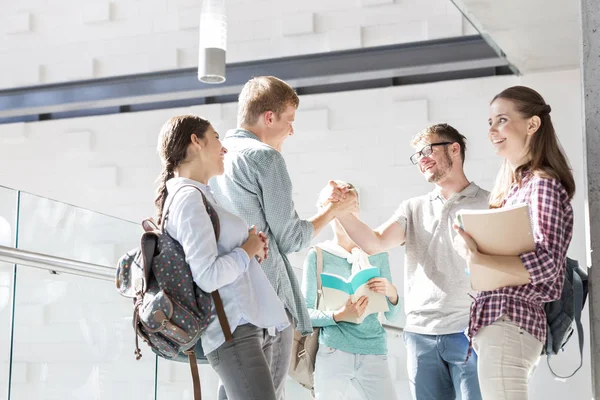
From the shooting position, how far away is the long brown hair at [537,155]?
7.13 feet

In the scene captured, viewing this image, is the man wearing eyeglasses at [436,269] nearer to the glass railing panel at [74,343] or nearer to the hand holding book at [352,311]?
the hand holding book at [352,311]

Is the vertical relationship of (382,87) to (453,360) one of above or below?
above

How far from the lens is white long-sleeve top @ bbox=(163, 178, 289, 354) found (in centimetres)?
197

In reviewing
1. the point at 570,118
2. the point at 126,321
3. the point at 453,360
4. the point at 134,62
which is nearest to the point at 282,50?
the point at 134,62

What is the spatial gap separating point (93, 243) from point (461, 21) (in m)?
3.15

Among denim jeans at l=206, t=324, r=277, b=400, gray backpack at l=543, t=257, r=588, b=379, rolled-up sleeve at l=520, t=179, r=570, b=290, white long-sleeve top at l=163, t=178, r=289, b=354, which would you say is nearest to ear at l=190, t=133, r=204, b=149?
white long-sleeve top at l=163, t=178, r=289, b=354

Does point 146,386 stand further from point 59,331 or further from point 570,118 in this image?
point 570,118

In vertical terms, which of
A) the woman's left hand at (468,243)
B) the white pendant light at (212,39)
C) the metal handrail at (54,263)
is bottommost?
the metal handrail at (54,263)

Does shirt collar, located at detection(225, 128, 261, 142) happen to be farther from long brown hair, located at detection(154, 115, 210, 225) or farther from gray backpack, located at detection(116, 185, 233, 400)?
gray backpack, located at detection(116, 185, 233, 400)

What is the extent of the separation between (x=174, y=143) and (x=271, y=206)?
13.0 inches

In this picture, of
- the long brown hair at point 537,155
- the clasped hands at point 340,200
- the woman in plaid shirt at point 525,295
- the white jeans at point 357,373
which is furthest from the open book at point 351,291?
the woman in plaid shirt at point 525,295

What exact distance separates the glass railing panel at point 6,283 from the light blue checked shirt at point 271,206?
0.70 m

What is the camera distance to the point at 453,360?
279 cm

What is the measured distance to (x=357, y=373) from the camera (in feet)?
11.0
